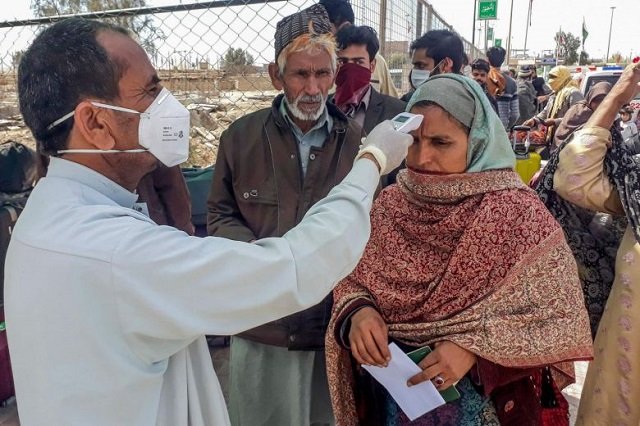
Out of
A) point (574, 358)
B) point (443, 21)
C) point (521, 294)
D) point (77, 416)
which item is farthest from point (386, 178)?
point (443, 21)

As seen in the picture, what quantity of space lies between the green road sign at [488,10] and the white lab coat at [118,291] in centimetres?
1071

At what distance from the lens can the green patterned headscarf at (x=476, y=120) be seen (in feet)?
5.29

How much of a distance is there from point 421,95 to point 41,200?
3.78 ft

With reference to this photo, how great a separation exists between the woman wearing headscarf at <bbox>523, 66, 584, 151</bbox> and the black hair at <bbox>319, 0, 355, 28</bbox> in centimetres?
400

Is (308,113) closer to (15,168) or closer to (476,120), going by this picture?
(476,120)

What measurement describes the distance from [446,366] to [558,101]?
6619 mm

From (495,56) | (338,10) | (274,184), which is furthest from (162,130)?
(495,56)

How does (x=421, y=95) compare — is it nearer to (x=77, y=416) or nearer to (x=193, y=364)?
(x=193, y=364)

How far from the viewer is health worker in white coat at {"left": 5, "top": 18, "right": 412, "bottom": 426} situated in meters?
0.95

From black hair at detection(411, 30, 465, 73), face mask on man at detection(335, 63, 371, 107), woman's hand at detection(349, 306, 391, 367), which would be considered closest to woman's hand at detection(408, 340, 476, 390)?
woman's hand at detection(349, 306, 391, 367)

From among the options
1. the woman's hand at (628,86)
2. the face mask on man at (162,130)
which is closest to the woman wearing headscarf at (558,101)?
the woman's hand at (628,86)

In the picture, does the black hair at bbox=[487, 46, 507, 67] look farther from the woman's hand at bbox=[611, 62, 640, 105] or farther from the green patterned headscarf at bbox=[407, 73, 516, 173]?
the green patterned headscarf at bbox=[407, 73, 516, 173]

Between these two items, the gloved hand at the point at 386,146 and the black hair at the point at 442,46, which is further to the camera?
the black hair at the point at 442,46

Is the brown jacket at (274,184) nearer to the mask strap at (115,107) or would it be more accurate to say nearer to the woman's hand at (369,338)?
the woman's hand at (369,338)
